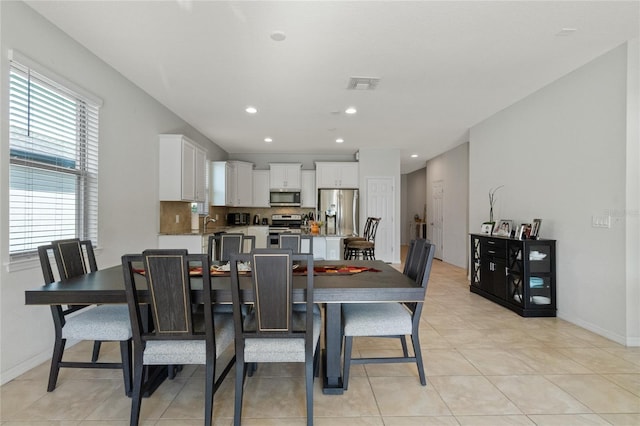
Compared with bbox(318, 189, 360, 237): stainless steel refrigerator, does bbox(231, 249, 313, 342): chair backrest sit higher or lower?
lower

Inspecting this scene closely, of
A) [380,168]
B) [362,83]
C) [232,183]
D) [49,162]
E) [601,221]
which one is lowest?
[601,221]

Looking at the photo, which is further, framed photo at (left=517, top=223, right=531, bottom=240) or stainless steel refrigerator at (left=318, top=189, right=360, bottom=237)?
stainless steel refrigerator at (left=318, top=189, right=360, bottom=237)

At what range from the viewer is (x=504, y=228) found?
4520mm

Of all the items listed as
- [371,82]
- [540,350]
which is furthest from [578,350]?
[371,82]

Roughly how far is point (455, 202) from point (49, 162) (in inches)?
280

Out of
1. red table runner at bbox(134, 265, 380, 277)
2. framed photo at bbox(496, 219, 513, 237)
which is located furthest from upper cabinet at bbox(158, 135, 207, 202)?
framed photo at bbox(496, 219, 513, 237)

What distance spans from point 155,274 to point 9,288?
4.85 ft

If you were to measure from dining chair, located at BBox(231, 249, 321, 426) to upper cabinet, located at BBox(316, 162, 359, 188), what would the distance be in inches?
232

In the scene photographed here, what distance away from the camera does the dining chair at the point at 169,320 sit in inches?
68.1

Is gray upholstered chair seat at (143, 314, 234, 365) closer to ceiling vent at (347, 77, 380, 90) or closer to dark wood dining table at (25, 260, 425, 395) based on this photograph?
dark wood dining table at (25, 260, 425, 395)

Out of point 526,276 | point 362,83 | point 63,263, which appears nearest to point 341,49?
point 362,83

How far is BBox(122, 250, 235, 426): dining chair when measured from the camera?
1.73 metres

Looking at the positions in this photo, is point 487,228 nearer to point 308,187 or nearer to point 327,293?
point 327,293

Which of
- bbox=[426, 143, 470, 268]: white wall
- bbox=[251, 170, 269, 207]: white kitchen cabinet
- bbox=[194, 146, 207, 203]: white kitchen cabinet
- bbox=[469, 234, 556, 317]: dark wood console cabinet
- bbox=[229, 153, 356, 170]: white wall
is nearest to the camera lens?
bbox=[469, 234, 556, 317]: dark wood console cabinet
